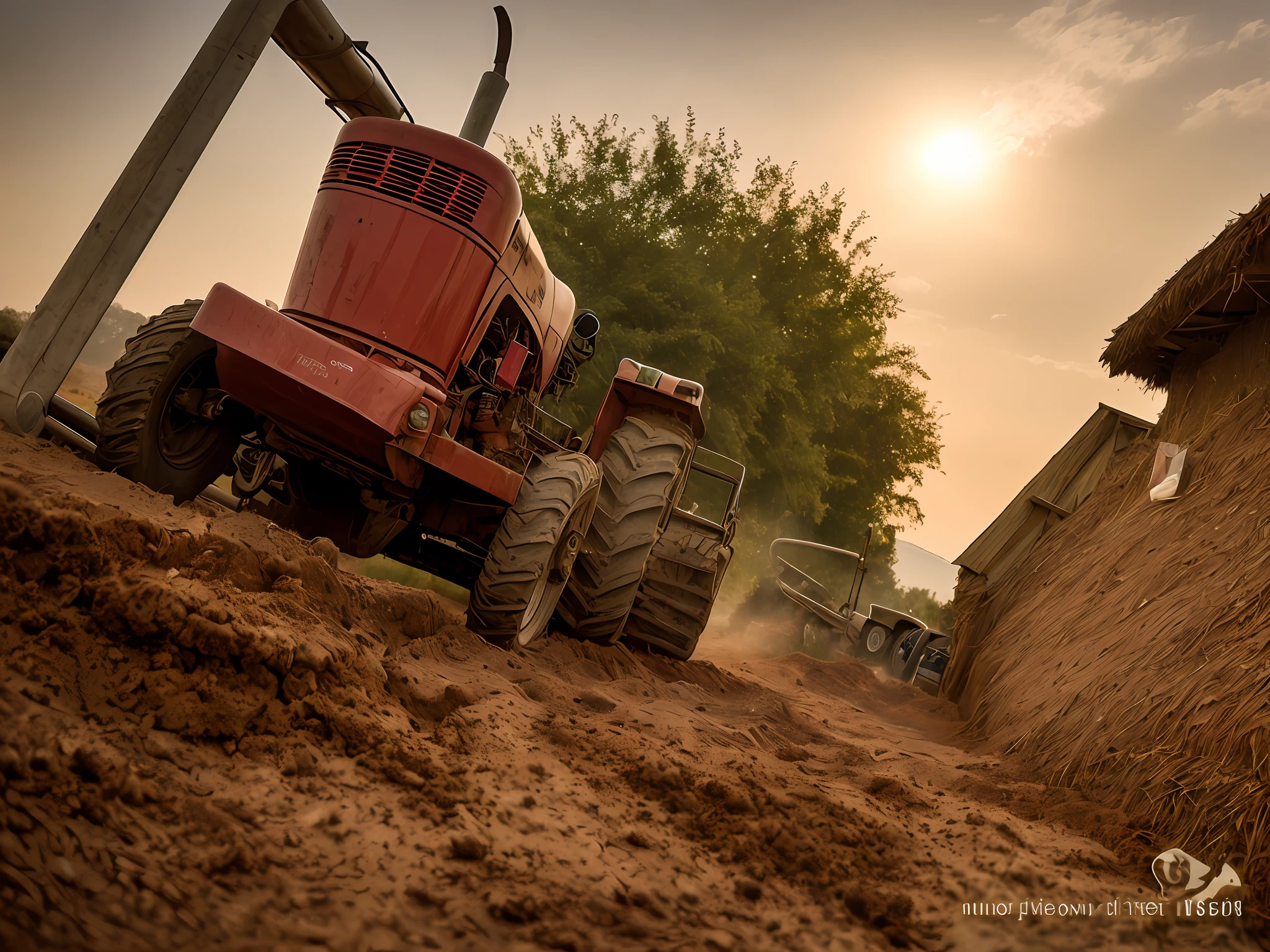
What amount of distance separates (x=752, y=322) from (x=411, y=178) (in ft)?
47.8

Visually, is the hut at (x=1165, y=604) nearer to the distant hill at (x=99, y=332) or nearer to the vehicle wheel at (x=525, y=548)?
the vehicle wheel at (x=525, y=548)

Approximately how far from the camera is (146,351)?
151 inches

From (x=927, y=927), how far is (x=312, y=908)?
1555mm

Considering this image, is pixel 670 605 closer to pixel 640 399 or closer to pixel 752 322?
pixel 640 399

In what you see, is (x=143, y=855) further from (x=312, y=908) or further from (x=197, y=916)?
(x=312, y=908)

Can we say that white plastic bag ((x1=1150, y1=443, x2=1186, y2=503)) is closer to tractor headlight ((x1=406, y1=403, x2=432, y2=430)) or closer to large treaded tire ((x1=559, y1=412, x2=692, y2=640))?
large treaded tire ((x1=559, y1=412, x2=692, y2=640))

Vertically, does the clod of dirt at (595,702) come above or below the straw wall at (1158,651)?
below

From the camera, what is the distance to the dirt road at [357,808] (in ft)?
5.30

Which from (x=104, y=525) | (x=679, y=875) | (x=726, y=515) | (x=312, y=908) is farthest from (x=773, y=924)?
(x=726, y=515)

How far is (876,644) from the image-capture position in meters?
11.6

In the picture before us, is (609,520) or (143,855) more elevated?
(609,520)

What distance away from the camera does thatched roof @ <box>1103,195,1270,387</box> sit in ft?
18.6

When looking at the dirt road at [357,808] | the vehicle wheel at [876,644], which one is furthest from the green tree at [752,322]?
the dirt road at [357,808]

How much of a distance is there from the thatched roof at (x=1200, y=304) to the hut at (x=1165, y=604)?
0.6 inches
